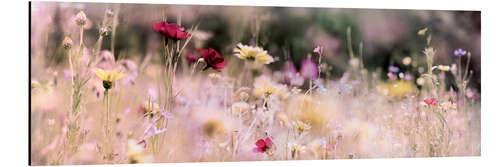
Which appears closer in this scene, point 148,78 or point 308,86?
point 148,78

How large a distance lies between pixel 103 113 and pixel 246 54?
0.94 meters

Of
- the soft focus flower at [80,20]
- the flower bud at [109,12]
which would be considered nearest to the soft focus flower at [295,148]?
the flower bud at [109,12]

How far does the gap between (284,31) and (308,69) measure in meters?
0.29

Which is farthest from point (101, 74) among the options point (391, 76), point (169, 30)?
point (391, 76)

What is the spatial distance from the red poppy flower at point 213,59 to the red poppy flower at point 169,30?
0.55 ft

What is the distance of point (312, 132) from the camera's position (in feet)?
13.1

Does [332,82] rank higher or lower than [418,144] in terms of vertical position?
higher

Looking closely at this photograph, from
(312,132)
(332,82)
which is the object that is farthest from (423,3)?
(312,132)

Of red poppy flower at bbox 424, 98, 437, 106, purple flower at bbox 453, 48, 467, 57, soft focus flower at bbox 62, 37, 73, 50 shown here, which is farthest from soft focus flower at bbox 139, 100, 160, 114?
purple flower at bbox 453, 48, 467, 57

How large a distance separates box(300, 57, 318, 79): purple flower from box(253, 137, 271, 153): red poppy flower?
1.57 ft

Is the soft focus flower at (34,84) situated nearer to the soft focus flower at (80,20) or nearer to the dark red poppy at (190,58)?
the soft focus flower at (80,20)

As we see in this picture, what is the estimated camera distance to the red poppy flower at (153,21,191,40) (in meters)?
3.75
